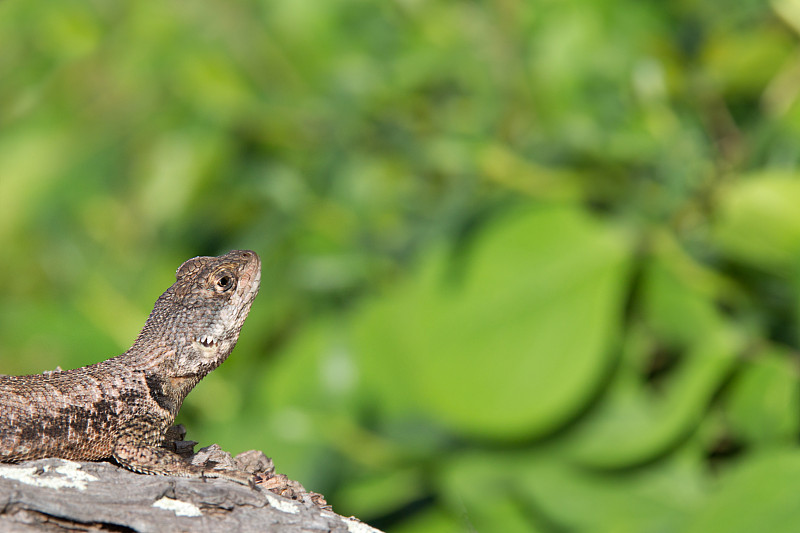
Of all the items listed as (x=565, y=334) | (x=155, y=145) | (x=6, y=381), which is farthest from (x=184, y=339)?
(x=155, y=145)

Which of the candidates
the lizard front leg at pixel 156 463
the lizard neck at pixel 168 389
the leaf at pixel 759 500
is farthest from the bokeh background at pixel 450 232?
the lizard front leg at pixel 156 463

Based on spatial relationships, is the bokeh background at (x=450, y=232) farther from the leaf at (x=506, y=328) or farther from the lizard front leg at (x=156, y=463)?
the lizard front leg at (x=156, y=463)

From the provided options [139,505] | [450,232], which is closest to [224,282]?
[139,505]

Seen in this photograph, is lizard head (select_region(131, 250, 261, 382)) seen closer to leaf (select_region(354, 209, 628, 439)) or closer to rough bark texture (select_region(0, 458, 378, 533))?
rough bark texture (select_region(0, 458, 378, 533))

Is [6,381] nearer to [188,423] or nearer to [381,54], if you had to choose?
[188,423]

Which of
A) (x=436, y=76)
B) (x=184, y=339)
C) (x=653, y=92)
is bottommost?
(x=184, y=339)

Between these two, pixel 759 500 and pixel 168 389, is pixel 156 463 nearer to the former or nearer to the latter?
pixel 168 389

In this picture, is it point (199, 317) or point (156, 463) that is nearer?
point (156, 463)
